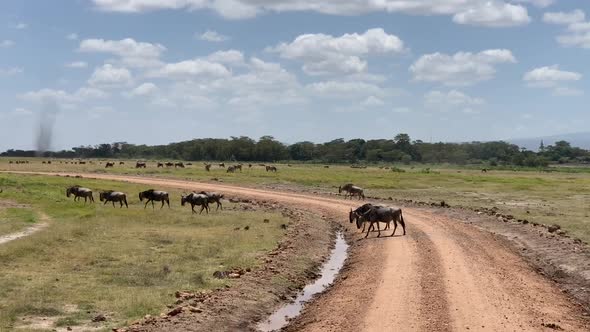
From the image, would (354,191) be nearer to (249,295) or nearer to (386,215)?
(386,215)

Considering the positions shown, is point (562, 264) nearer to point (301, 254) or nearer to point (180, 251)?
point (301, 254)

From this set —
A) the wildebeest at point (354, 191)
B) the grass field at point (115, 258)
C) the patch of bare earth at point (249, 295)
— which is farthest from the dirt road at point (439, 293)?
the wildebeest at point (354, 191)

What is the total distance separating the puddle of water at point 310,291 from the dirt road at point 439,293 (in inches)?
17.6

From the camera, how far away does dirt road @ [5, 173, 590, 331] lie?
17172 millimetres

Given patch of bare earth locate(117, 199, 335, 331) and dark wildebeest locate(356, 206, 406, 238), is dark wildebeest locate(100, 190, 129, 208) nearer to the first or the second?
patch of bare earth locate(117, 199, 335, 331)

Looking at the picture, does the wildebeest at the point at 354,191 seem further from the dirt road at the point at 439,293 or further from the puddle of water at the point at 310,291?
the dirt road at the point at 439,293

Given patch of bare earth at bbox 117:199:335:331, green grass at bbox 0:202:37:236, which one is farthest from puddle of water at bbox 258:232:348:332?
green grass at bbox 0:202:37:236

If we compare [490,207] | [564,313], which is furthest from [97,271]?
[490,207]

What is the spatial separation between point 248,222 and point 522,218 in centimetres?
1657

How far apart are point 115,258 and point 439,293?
40.1 ft

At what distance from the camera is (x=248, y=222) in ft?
127

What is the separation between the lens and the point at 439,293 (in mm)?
20094

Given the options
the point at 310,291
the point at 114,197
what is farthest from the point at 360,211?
the point at 114,197

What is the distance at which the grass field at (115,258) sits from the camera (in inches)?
708
